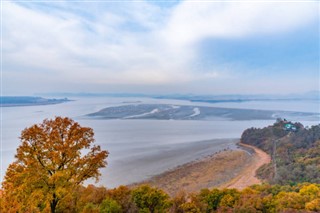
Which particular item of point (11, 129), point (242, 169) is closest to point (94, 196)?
point (242, 169)

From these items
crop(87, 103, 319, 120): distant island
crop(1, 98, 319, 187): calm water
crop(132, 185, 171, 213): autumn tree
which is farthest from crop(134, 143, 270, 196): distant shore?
crop(87, 103, 319, 120): distant island

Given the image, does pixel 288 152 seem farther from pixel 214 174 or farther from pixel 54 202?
pixel 54 202

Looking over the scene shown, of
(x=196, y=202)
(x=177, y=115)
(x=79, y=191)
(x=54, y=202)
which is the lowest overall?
(x=177, y=115)

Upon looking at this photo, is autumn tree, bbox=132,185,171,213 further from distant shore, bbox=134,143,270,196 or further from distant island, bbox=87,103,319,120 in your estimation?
distant island, bbox=87,103,319,120

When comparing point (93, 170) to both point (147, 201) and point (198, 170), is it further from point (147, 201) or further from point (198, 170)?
point (198, 170)

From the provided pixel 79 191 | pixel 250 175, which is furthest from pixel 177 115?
pixel 79 191

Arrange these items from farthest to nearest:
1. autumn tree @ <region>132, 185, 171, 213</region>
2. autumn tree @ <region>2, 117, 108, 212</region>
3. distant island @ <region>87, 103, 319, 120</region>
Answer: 1. distant island @ <region>87, 103, 319, 120</region>
2. autumn tree @ <region>132, 185, 171, 213</region>
3. autumn tree @ <region>2, 117, 108, 212</region>
